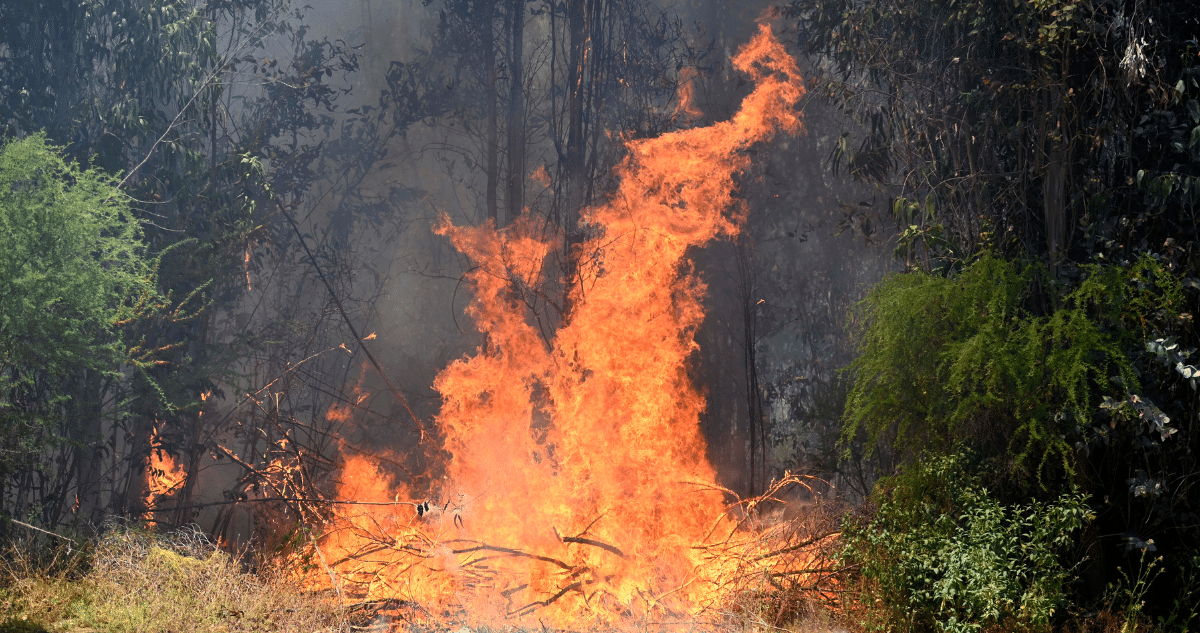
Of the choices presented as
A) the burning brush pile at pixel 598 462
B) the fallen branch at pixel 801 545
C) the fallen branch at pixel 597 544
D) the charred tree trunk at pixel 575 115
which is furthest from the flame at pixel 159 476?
the fallen branch at pixel 801 545

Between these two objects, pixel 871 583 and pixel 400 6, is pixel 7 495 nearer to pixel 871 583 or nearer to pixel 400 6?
pixel 871 583

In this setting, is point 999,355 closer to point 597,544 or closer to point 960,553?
point 960,553

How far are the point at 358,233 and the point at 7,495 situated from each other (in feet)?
29.3

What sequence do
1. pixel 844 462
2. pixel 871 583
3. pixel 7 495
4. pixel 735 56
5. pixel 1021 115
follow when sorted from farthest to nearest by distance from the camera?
pixel 735 56 → pixel 844 462 → pixel 7 495 → pixel 1021 115 → pixel 871 583

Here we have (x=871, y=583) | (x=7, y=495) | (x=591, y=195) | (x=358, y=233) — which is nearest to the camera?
(x=871, y=583)

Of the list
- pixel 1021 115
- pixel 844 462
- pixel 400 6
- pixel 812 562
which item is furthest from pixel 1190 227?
pixel 400 6

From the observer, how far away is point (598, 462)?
37.6 ft

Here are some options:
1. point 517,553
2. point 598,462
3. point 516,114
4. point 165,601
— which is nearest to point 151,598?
point 165,601

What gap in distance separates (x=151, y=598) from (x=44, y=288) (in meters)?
3.50

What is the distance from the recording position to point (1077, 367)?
6.57 meters

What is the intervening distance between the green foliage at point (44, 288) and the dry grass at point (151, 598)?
5.19ft

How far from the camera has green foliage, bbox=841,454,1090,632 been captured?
6.32 meters

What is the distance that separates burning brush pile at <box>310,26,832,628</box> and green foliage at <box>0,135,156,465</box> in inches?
→ 126

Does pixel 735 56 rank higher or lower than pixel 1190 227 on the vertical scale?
higher
